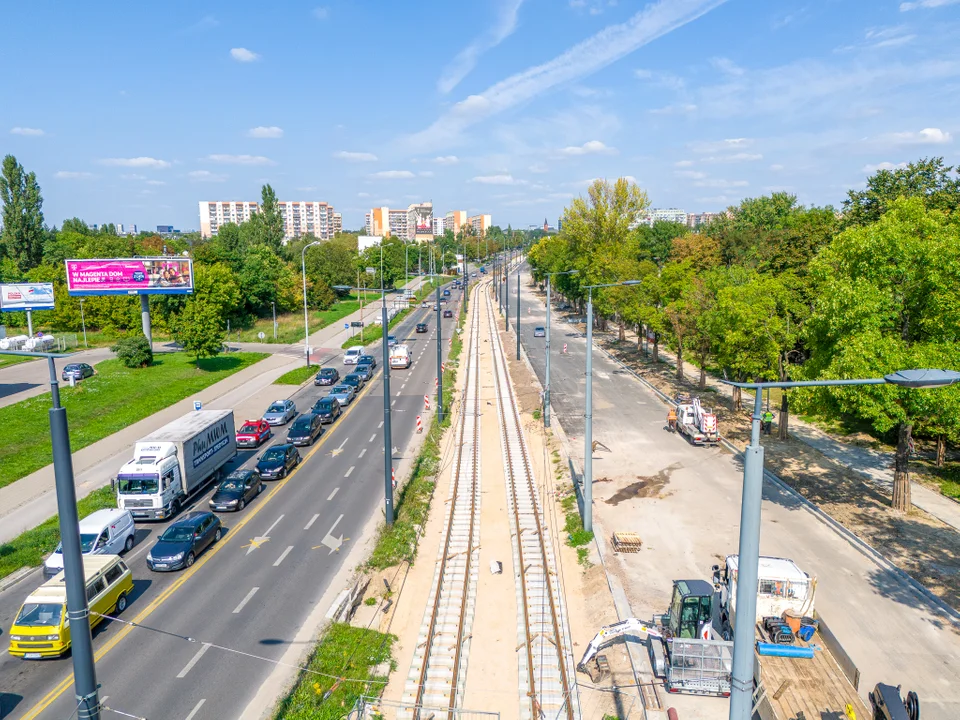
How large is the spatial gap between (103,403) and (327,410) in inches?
627

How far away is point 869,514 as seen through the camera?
81.8 feet

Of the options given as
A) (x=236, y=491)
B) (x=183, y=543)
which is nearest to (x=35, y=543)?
(x=183, y=543)

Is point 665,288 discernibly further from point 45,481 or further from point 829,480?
point 45,481

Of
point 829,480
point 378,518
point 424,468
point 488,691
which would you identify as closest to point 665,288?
point 829,480

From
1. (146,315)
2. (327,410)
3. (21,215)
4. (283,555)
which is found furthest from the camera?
(21,215)

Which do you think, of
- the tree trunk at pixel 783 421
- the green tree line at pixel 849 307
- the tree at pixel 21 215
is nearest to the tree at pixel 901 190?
the green tree line at pixel 849 307

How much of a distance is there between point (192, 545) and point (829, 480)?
88.7 feet

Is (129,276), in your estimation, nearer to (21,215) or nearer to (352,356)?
(352,356)

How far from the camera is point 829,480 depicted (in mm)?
28984

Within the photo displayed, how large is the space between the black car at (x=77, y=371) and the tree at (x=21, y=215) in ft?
124

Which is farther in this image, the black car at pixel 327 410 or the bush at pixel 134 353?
the bush at pixel 134 353

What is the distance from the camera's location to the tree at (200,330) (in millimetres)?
51344

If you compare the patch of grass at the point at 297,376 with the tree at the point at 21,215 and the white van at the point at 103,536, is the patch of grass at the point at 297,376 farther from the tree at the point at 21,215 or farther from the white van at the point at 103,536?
the tree at the point at 21,215

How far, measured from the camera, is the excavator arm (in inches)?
630
